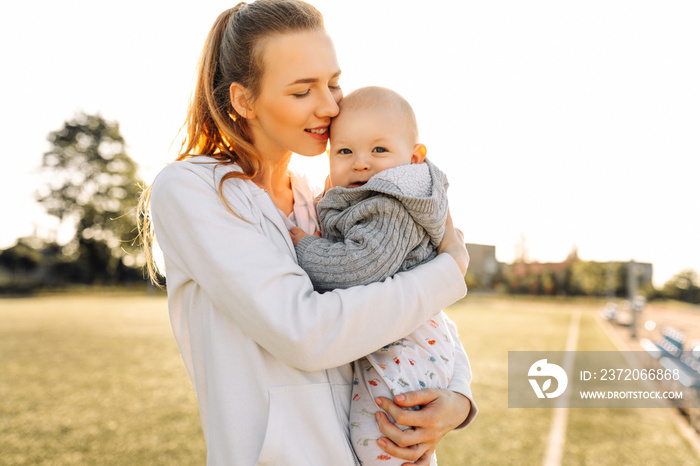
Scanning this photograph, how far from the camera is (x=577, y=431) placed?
34.0 feet

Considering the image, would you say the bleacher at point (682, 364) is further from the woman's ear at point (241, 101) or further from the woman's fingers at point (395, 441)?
the woman's ear at point (241, 101)

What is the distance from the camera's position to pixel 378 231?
166cm

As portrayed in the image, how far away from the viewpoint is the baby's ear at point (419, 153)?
1.99 m

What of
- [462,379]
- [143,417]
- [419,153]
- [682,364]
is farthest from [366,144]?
[682,364]

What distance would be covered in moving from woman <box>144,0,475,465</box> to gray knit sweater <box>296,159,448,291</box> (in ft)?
0.25

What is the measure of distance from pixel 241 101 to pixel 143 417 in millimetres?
8413

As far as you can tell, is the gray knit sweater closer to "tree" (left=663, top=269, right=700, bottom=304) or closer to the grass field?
the grass field

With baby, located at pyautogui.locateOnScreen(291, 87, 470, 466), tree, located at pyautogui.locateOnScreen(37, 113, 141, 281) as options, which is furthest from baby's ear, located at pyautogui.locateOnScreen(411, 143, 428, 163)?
tree, located at pyautogui.locateOnScreen(37, 113, 141, 281)

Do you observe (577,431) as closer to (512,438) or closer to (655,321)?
(512,438)

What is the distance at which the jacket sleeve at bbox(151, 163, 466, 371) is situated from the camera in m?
1.42

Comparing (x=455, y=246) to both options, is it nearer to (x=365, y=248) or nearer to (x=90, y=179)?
(x=365, y=248)

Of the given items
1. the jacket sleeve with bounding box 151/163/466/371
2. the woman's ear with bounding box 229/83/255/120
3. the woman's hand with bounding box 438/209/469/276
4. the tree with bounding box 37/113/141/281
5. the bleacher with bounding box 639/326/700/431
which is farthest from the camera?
the tree with bounding box 37/113/141/281

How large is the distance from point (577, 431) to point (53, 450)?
27.0 feet

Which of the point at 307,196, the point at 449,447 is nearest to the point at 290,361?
the point at 307,196
